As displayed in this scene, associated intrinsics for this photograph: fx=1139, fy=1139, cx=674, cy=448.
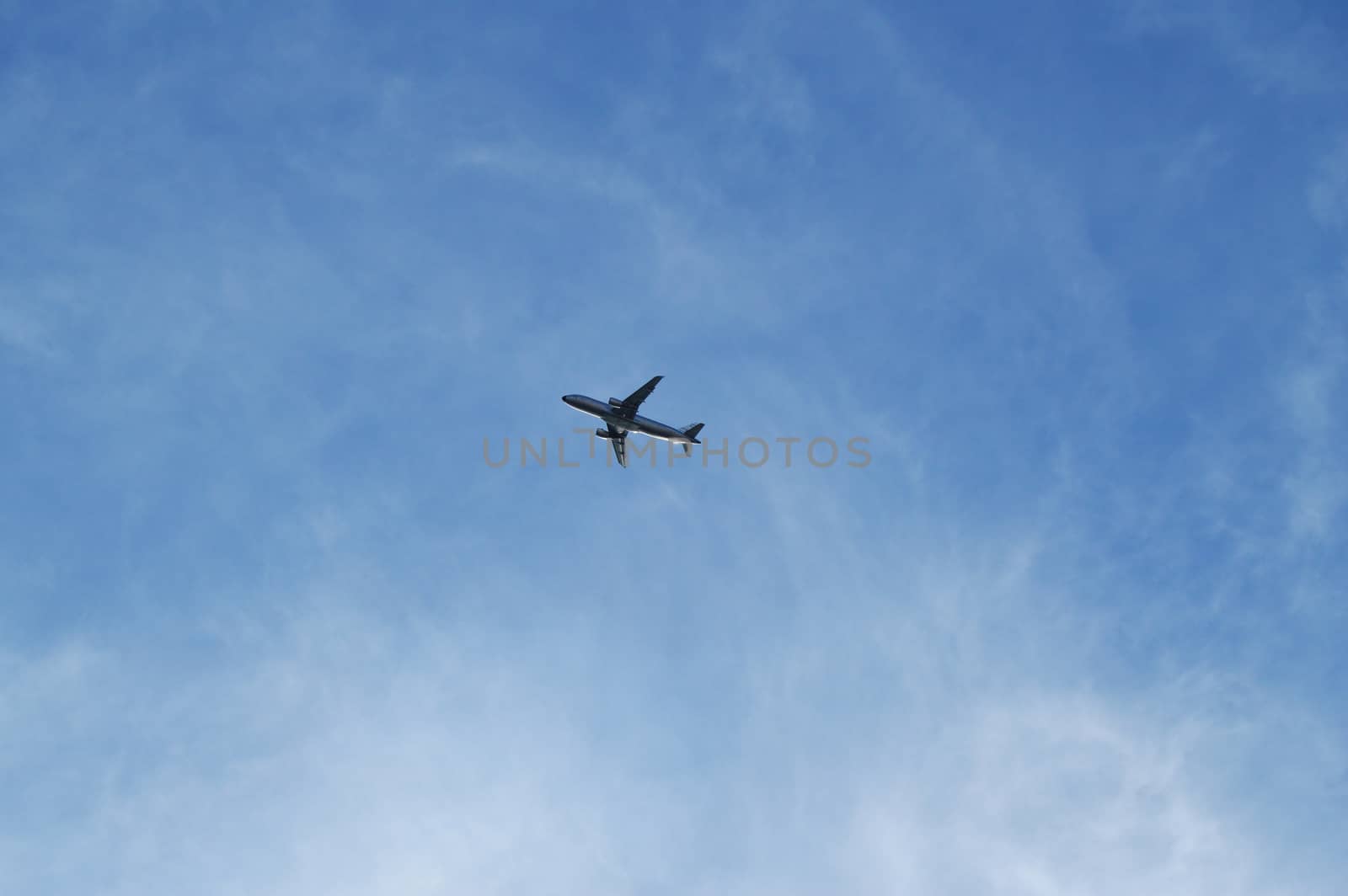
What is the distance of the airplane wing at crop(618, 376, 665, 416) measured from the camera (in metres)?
192

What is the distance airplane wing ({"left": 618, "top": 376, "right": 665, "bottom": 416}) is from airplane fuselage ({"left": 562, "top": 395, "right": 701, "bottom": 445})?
32.9 inches

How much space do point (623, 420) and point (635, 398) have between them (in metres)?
4.27

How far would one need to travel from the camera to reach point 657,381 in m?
194

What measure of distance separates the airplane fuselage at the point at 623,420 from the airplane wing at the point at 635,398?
0.84m

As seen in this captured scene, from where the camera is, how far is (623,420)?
634 feet

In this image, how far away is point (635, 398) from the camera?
632ft

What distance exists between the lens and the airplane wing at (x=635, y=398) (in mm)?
192250

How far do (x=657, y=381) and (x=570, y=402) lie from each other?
15434 mm

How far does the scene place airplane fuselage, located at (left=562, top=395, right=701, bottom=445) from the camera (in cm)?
19088

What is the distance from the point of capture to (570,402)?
19038cm

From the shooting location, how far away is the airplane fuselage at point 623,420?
190875mm
